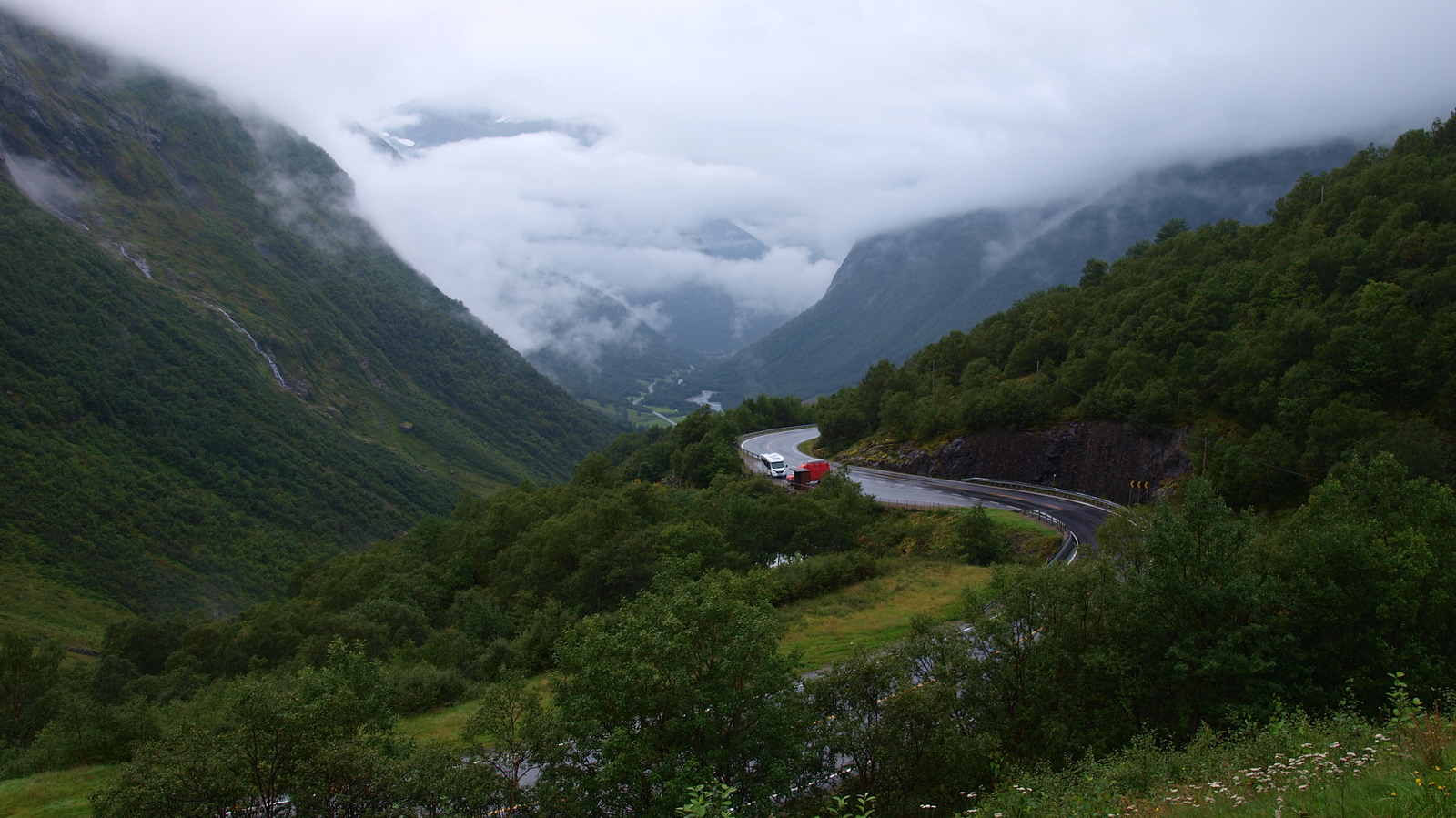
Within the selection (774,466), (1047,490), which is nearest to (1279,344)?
(1047,490)

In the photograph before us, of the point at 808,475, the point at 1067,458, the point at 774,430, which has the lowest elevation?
the point at 1067,458

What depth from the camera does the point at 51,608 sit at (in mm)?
106562

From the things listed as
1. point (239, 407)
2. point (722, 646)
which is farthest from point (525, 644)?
point (239, 407)

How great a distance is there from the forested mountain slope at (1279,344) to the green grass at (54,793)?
56.2 metres

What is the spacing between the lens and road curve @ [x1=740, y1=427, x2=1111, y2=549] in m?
50.8

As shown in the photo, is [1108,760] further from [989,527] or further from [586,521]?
[586,521]

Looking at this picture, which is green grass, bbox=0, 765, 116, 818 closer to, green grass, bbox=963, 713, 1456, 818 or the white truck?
green grass, bbox=963, 713, 1456, 818

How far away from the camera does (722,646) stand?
687 inches

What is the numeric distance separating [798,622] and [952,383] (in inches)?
2388

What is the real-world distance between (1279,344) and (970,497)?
24.4 metres

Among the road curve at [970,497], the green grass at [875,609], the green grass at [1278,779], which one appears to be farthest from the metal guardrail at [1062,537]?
the green grass at [1278,779]

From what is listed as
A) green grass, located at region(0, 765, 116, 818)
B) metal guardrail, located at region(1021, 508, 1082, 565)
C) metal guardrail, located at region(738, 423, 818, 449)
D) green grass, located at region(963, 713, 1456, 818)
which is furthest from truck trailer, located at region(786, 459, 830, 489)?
green grass, located at region(0, 765, 116, 818)

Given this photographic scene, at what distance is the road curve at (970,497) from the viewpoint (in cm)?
5081

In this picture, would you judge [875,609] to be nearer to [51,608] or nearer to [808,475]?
[808,475]
